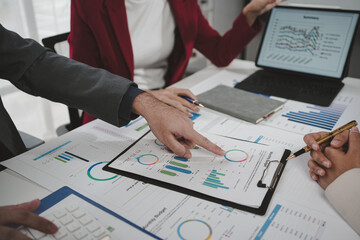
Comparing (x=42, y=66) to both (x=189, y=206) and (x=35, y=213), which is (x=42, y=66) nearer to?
(x=35, y=213)

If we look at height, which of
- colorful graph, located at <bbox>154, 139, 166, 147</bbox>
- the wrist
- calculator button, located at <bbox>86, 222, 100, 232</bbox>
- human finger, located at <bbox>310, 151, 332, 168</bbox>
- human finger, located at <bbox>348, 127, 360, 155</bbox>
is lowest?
colorful graph, located at <bbox>154, 139, 166, 147</bbox>

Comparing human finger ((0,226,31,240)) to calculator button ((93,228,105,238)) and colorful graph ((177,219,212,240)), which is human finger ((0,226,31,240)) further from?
colorful graph ((177,219,212,240))

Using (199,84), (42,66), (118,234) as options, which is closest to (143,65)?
(199,84)

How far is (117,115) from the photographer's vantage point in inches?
34.3

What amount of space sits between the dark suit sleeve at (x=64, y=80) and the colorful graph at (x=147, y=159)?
0.43 ft

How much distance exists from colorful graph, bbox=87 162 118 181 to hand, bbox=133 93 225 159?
168 millimetres

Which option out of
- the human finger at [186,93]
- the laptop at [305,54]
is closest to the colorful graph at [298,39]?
the laptop at [305,54]

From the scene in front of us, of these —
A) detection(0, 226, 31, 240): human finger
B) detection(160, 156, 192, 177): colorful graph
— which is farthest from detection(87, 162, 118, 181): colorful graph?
detection(0, 226, 31, 240): human finger

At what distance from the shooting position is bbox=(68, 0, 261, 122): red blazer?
1.30 m

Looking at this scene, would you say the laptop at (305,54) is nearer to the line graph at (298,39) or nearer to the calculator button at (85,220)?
the line graph at (298,39)

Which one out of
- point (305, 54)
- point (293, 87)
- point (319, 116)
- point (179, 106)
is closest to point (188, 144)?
point (179, 106)

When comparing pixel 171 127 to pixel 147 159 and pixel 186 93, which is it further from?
pixel 186 93

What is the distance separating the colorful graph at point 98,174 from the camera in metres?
0.75

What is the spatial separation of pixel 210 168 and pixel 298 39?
833 mm
